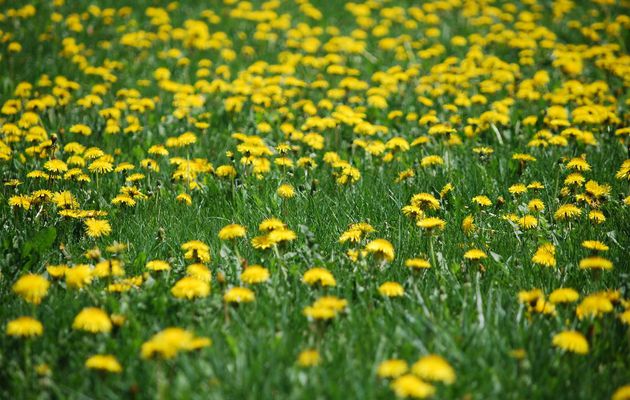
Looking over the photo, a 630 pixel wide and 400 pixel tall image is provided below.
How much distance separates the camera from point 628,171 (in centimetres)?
324

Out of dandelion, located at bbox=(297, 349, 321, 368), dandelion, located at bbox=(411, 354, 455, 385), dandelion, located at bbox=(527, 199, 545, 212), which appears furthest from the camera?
dandelion, located at bbox=(527, 199, 545, 212)

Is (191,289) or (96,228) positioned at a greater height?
(191,289)

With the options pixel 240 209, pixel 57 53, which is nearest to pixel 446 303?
pixel 240 209

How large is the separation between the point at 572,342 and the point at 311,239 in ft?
3.76

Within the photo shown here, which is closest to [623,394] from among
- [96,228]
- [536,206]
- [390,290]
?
[390,290]

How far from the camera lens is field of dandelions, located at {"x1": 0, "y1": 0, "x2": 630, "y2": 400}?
1948 mm

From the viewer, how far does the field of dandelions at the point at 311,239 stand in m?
1.95

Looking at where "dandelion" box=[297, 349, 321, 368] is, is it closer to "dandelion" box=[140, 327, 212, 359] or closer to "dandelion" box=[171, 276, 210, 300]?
"dandelion" box=[140, 327, 212, 359]

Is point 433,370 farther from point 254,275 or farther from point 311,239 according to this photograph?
point 311,239

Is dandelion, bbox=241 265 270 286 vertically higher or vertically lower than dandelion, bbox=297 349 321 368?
higher

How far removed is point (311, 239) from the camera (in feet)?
8.64

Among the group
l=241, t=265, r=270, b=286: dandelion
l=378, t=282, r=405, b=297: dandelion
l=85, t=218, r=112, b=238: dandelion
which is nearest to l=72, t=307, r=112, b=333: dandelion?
l=241, t=265, r=270, b=286: dandelion

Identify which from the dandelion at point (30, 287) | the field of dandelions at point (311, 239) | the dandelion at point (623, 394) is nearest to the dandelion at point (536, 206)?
the field of dandelions at point (311, 239)

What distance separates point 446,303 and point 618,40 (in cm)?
614
